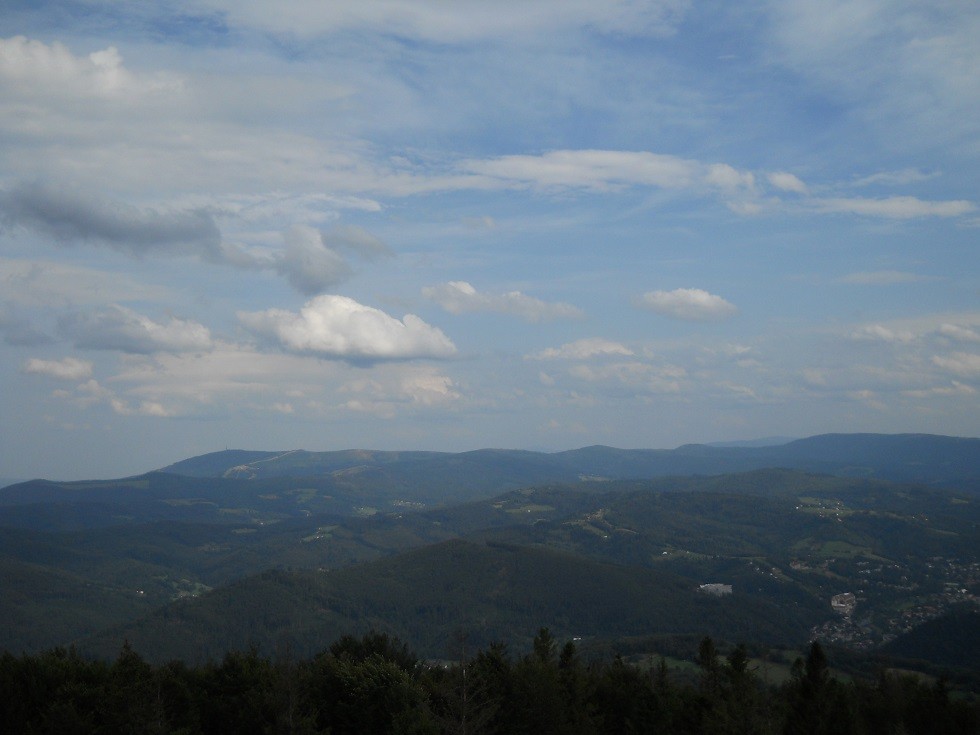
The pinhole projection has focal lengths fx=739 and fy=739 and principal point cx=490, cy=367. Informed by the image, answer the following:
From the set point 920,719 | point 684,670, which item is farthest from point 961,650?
point 920,719

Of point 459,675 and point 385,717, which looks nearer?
point 459,675

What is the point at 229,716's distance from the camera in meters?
47.7

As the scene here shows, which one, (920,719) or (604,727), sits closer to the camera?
(604,727)

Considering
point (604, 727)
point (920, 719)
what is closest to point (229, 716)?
point (604, 727)

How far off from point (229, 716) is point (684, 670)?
10269 cm

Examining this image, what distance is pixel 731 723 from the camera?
1560 inches

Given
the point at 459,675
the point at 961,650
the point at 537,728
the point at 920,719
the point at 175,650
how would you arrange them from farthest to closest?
the point at 175,650
the point at 961,650
the point at 920,719
the point at 537,728
the point at 459,675

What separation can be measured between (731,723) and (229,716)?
3102cm

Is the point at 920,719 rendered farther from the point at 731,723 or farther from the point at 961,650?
the point at 961,650

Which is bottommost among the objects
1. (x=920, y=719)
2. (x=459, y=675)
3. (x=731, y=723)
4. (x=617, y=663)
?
(x=920, y=719)

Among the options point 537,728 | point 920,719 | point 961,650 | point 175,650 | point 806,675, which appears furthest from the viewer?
point 175,650

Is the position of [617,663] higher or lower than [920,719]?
higher

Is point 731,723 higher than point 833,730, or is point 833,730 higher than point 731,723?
point 731,723

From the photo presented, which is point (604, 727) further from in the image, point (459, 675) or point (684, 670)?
point (684, 670)
